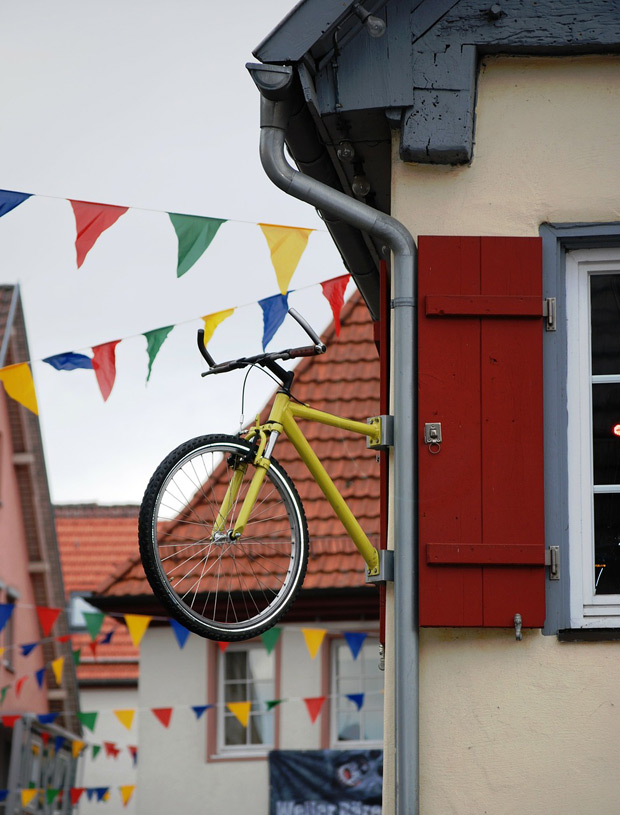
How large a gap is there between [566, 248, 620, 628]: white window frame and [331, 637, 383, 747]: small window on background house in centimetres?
1109

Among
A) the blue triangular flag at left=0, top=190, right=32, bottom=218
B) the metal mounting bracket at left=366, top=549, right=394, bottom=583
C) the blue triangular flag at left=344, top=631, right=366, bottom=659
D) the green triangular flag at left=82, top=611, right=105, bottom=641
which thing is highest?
the blue triangular flag at left=0, top=190, right=32, bottom=218

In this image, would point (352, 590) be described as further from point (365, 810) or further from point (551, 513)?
point (551, 513)

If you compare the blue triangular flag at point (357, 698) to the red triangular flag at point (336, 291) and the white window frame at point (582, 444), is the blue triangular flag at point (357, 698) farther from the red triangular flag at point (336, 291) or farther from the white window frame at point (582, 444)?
the white window frame at point (582, 444)

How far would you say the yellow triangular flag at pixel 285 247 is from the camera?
8.77 metres

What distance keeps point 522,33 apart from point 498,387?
156 centimetres

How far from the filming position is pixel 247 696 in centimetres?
1741

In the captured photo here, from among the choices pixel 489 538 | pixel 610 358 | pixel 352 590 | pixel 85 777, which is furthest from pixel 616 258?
pixel 85 777

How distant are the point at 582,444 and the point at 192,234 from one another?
3.30 metres

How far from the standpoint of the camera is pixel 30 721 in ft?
84.8

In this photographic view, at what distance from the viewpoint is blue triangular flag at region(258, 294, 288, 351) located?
953 centimetres

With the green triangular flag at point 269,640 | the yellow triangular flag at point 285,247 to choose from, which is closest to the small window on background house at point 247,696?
the green triangular flag at point 269,640

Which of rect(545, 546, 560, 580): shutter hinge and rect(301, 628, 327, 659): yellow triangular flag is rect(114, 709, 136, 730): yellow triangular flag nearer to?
rect(301, 628, 327, 659): yellow triangular flag

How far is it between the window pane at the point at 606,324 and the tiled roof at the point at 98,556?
87.9 feet

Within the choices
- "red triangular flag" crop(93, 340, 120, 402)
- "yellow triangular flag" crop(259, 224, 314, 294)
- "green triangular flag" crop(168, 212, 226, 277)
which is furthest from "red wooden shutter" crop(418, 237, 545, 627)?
"red triangular flag" crop(93, 340, 120, 402)
